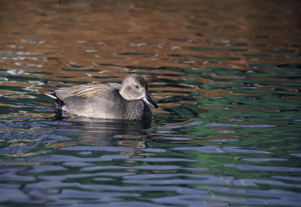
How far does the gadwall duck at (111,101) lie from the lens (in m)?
10.2

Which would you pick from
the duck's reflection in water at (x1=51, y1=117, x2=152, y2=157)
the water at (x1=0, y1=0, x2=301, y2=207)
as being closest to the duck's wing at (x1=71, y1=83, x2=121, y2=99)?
the duck's reflection in water at (x1=51, y1=117, x2=152, y2=157)

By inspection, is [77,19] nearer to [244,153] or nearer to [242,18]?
[242,18]

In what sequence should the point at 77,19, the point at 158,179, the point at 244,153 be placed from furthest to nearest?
the point at 77,19 → the point at 244,153 → the point at 158,179

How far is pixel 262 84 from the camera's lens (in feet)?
41.5

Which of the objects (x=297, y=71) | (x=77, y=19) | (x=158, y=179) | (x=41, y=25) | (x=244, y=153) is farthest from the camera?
(x=77, y=19)

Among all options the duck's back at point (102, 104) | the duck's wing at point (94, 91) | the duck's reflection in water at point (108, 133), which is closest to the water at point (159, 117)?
the duck's reflection in water at point (108, 133)

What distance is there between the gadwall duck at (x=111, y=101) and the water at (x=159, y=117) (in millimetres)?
262

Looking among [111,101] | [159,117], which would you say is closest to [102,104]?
[111,101]

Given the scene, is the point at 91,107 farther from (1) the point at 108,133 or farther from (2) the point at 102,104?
(1) the point at 108,133

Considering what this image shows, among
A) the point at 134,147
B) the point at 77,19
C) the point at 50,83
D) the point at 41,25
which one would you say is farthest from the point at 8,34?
the point at 134,147

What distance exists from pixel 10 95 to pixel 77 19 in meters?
10.5

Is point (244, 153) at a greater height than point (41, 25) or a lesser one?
lesser

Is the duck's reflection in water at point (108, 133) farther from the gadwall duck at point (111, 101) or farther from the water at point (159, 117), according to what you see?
the gadwall duck at point (111, 101)

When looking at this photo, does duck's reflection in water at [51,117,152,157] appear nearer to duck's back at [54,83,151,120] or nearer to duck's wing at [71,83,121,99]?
duck's back at [54,83,151,120]
